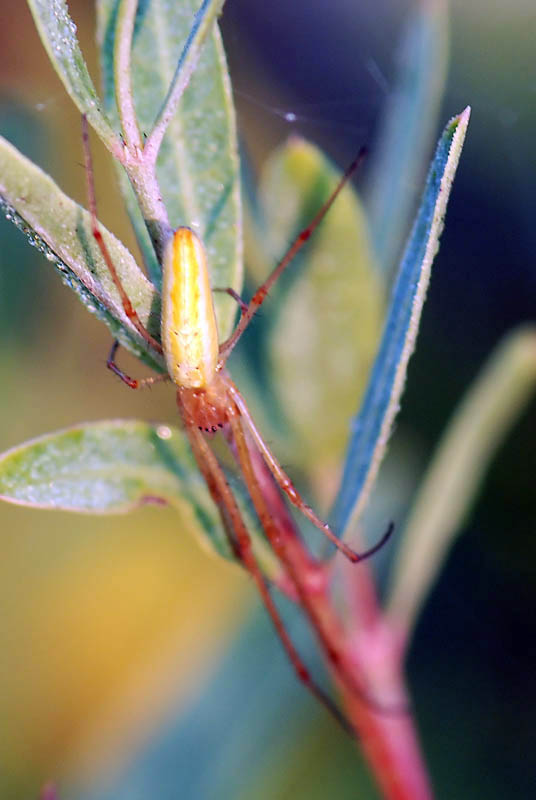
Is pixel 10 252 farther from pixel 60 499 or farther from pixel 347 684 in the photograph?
pixel 347 684

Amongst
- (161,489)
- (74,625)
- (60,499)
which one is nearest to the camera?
(60,499)

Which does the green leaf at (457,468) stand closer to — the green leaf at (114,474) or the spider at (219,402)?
the spider at (219,402)

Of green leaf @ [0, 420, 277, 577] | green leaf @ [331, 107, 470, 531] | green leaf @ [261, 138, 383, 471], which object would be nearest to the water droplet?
green leaf @ [0, 420, 277, 577]

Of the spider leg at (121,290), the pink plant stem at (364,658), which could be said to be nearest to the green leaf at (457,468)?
the pink plant stem at (364,658)

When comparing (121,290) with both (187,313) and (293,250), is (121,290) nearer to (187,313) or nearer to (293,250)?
(187,313)

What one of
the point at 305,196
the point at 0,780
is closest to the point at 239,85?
the point at 305,196

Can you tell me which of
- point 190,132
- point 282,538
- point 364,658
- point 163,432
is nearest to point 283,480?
point 282,538

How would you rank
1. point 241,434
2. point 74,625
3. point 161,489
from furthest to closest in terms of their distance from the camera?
point 74,625 < point 241,434 < point 161,489
